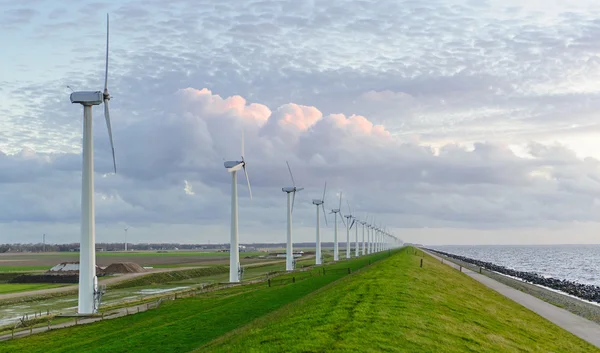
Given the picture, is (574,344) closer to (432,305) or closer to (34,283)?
(432,305)

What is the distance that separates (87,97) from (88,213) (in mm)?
11182

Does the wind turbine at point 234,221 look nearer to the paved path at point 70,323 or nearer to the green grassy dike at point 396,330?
the paved path at point 70,323

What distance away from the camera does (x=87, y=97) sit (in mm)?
55531

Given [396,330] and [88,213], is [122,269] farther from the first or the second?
[396,330]

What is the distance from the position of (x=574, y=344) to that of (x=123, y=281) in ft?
324

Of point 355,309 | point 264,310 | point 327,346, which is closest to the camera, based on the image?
point 327,346

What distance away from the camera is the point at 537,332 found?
36.8 m

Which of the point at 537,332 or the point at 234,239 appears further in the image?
the point at 234,239

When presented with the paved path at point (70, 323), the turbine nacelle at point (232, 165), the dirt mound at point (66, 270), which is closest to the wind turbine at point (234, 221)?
the turbine nacelle at point (232, 165)

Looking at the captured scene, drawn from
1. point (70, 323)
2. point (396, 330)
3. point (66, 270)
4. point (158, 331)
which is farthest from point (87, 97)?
point (66, 270)

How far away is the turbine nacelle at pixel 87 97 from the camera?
5550 centimetres

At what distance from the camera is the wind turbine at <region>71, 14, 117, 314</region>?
53281 mm

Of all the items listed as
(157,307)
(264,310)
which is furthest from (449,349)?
(157,307)

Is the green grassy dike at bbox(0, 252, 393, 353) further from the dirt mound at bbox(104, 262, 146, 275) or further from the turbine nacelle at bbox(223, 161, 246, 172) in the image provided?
the dirt mound at bbox(104, 262, 146, 275)
